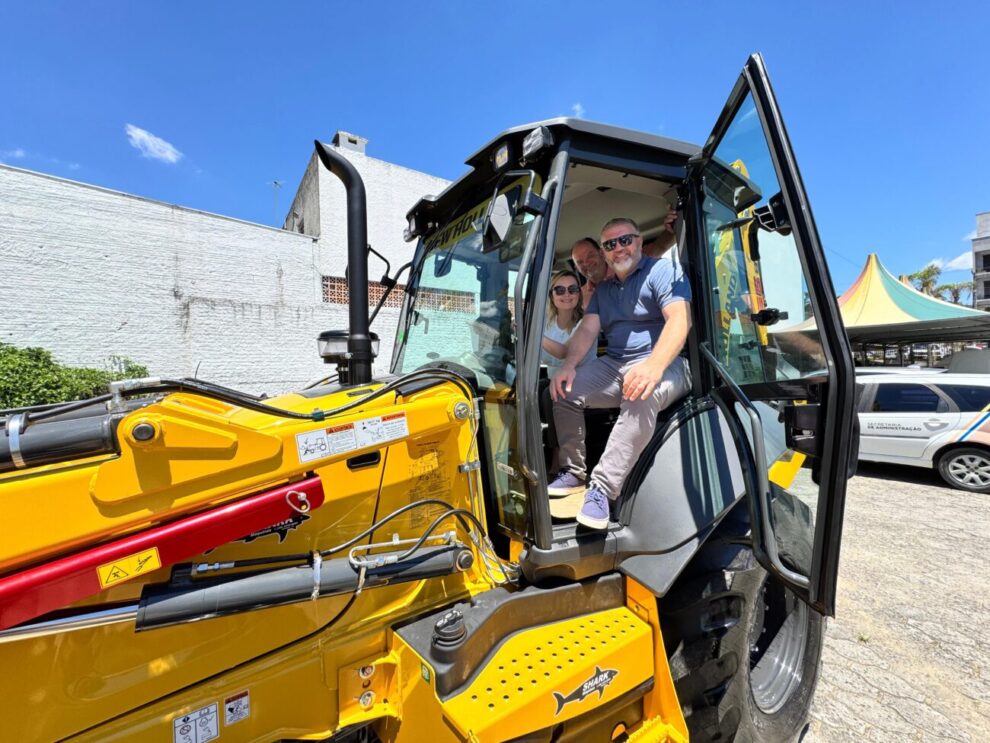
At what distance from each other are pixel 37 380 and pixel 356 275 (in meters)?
8.08

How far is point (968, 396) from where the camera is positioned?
6.54 metres

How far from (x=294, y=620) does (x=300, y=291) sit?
12341 mm

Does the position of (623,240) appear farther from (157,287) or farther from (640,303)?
(157,287)

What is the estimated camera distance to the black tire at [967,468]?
629 centimetres

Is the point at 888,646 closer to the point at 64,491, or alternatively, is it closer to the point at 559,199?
the point at 559,199

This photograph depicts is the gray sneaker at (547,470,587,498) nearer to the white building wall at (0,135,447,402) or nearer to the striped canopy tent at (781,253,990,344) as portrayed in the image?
the white building wall at (0,135,447,402)

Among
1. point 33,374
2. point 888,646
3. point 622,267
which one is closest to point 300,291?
point 33,374

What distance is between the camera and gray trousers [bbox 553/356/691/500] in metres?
1.91

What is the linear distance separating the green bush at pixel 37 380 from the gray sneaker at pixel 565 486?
6743 millimetres

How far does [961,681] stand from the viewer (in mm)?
2736

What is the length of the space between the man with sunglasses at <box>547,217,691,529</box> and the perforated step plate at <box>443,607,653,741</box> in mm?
386

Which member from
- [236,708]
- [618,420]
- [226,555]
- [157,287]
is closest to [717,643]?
[618,420]

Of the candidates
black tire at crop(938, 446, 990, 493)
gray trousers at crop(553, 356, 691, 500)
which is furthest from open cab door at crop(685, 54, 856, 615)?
black tire at crop(938, 446, 990, 493)

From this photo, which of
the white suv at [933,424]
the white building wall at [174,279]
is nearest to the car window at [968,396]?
the white suv at [933,424]
